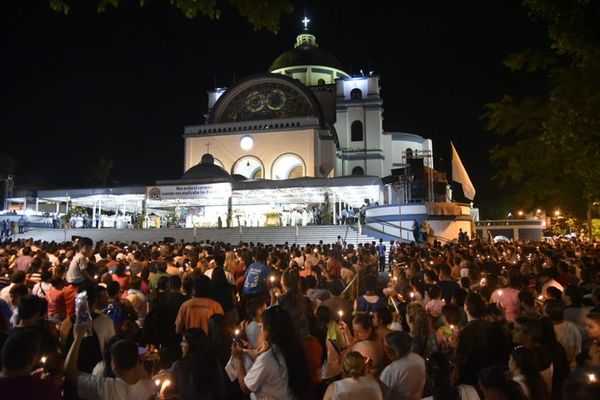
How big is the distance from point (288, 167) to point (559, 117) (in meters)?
36.7

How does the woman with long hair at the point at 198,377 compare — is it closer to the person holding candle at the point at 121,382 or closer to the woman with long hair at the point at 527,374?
the person holding candle at the point at 121,382

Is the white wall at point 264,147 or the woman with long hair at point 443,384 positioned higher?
the white wall at point 264,147

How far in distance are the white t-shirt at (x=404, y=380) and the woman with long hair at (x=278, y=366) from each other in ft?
2.12

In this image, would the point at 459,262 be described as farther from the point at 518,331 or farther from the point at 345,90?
the point at 345,90

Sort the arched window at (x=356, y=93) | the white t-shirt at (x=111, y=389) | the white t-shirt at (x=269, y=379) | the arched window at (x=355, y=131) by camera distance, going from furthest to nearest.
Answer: the arched window at (x=356, y=93)
the arched window at (x=355, y=131)
the white t-shirt at (x=269, y=379)
the white t-shirt at (x=111, y=389)

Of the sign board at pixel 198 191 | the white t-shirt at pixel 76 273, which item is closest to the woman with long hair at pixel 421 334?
the white t-shirt at pixel 76 273

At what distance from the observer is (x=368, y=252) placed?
1461 centimetres

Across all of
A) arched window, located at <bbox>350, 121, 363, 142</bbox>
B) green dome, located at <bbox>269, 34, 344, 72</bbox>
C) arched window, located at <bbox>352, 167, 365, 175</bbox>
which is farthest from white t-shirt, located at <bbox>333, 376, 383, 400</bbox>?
green dome, located at <bbox>269, 34, 344, 72</bbox>

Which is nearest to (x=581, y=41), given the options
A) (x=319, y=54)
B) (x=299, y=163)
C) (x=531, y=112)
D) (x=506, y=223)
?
(x=531, y=112)

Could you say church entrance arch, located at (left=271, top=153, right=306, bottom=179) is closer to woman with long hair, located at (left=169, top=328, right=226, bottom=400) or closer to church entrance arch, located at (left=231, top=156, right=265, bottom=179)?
church entrance arch, located at (left=231, top=156, right=265, bottom=179)

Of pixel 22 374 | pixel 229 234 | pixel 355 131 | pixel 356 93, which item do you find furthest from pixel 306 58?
pixel 22 374

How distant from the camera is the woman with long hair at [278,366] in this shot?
11.2 ft

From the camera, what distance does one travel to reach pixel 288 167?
41688 mm

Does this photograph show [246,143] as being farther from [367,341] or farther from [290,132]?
[367,341]
